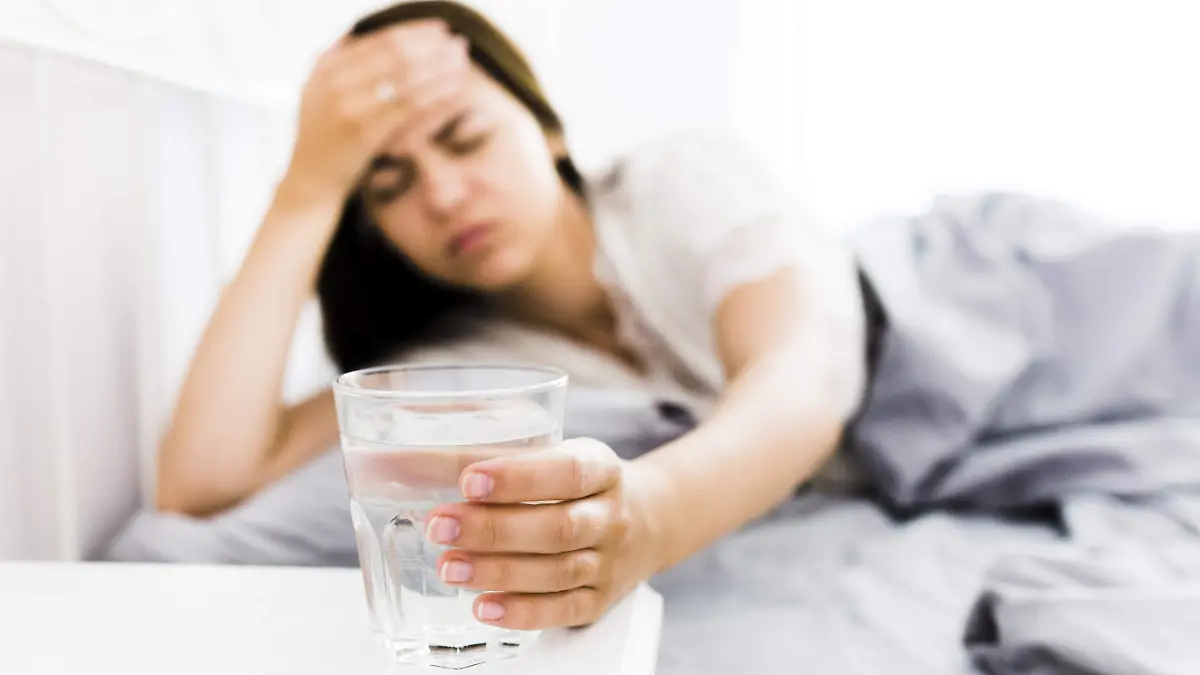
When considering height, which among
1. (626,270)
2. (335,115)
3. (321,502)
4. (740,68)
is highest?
(740,68)

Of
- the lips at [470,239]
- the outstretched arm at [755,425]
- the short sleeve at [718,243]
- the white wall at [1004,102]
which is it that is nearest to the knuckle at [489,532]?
the outstretched arm at [755,425]

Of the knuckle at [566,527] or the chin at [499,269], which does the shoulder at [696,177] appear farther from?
the knuckle at [566,527]

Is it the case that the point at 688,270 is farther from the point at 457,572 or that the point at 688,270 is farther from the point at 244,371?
the point at 457,572

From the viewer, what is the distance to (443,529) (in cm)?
32

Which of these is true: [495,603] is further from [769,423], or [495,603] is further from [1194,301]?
[1194,301]

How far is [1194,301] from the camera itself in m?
0.95

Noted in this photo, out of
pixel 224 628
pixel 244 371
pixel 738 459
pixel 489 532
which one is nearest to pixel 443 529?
pixel 489 532

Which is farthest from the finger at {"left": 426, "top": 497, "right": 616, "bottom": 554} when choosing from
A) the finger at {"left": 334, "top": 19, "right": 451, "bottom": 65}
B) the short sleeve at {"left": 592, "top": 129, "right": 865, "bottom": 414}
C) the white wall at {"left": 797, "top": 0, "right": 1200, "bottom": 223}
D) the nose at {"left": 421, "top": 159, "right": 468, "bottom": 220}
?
the white wall at {"left": 797, "top": 0, "right": 1200, "bottom": 223}

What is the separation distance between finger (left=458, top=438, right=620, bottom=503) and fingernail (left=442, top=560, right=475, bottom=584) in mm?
27

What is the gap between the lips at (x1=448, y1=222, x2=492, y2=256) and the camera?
2.90 feet

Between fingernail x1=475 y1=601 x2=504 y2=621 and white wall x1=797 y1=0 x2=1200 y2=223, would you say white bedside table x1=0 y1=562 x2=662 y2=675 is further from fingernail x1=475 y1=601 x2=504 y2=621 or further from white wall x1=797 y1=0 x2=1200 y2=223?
white wall x1=797 y1=0 x2=1200 y2=223

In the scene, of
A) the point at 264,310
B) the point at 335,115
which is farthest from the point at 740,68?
the point at 264,310

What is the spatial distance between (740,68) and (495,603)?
5.05 feet

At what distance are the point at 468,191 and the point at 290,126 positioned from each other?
0.29 meters
